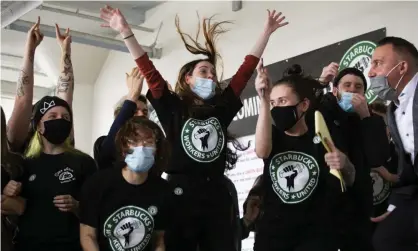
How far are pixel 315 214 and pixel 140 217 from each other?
0.78 m

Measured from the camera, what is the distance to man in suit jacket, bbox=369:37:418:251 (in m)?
2.56

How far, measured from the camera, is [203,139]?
303cm

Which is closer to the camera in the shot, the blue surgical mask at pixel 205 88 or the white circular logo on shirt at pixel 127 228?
the white circular logo on shirt at pixel 127 228

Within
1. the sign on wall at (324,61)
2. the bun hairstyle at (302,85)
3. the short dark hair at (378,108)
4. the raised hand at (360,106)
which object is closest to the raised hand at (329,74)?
the bun hairstyle at (302,85)

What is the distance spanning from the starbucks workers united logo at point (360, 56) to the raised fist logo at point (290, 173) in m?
2.30

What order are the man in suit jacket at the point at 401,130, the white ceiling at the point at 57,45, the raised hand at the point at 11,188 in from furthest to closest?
the white ceiling at the point at 57,45, the raised hand at the point at 11,188, the man in suit jacket at the point at 401,130

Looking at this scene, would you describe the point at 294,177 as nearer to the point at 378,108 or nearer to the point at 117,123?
the point at 117,123

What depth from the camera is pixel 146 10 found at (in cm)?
802

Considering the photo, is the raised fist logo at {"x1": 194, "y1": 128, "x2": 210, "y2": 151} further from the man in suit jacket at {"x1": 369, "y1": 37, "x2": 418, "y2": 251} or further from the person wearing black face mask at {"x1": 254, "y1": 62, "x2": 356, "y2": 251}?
the man in suit jacket at {"x1": 369, "y1": 37, "x2": 418, "y2": 251}

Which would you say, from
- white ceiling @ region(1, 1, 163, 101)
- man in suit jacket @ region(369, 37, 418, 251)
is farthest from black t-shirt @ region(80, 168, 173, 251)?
white ceiling @ region(1, 1, 163, 101)

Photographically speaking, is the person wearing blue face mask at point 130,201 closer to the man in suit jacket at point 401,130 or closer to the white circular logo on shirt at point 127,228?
the white circular logo on shirt at point 127,228

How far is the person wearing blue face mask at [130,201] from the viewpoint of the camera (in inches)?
108

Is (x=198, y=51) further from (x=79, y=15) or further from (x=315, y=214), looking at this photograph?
(x=79, y=15)

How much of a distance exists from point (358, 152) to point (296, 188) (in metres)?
0.40
